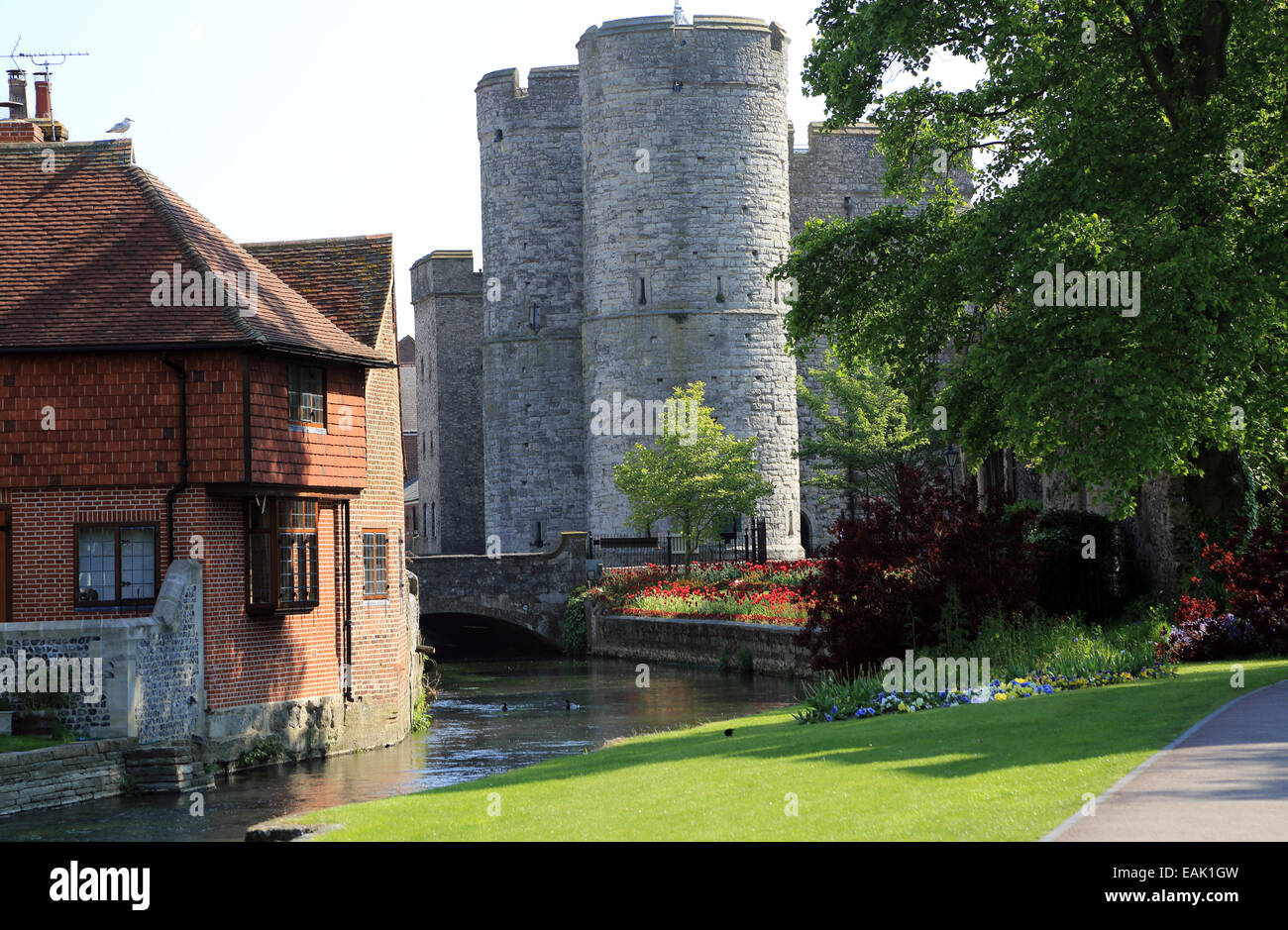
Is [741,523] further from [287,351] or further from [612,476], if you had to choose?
[287,351]

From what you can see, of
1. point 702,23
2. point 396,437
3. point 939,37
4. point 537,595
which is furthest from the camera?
point 702,23

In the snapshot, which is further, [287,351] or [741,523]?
[741,523]

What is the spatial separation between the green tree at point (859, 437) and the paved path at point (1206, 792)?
40.1 metres

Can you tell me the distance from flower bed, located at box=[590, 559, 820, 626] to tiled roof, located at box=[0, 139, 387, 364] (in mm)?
14326

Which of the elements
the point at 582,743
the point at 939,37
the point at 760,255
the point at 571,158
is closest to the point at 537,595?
the point at 760,255

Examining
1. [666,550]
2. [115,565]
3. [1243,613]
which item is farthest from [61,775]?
[666,550]

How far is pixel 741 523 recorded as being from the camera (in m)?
49.9

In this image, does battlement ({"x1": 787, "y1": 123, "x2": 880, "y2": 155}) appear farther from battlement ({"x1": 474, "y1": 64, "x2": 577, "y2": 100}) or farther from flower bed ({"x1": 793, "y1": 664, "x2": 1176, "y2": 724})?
flower bed ({"x1": 793, "y1": 664, "x2": 1176, "y2": 724})

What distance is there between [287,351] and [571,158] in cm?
3519

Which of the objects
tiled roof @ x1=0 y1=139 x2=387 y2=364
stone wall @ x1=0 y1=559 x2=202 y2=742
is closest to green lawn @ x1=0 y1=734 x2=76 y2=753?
stone wall @ x1=0 y1=559 x2=202 y2=742

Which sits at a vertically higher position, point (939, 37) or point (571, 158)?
point (571, 158)

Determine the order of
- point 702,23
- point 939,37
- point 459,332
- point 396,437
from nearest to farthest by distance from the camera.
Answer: point 939,37
point 396,437
point 702,23
point 459,332

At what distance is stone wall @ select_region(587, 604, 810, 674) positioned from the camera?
106 ft

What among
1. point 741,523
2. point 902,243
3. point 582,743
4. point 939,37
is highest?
point 939,37
